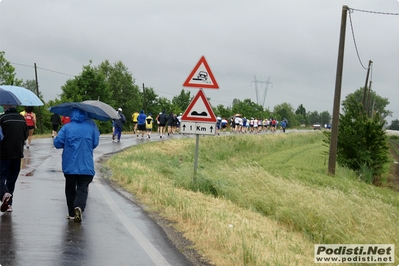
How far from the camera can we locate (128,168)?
1748cm

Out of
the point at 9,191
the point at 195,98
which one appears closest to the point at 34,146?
the point at 195,98

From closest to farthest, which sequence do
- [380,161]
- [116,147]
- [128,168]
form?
[128,168]
[116,147]
[380,161]

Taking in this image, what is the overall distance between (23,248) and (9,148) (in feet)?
8.86

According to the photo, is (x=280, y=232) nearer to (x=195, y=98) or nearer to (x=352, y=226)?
(x=352, y=226)

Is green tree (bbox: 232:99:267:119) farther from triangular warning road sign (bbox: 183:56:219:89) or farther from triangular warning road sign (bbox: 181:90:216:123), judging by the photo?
triangular warning road sign (bbox: 183:56:219:89)

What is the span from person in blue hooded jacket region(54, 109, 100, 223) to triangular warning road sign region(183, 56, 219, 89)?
11.2ft

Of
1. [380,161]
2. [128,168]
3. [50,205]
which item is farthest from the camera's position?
[380,161]

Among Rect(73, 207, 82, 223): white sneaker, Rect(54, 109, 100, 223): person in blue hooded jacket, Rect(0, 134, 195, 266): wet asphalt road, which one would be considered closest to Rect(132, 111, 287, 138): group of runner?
Rect(0, 134, 195, 266): wet asphalt road

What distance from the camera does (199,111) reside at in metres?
12.5

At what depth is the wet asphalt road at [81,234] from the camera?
275 inches

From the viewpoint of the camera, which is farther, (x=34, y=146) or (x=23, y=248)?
(x=34, y=146)

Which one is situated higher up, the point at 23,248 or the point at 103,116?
the point at 103,116

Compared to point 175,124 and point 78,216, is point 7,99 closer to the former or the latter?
point 78,216

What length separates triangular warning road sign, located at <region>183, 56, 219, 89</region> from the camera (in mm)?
12055
